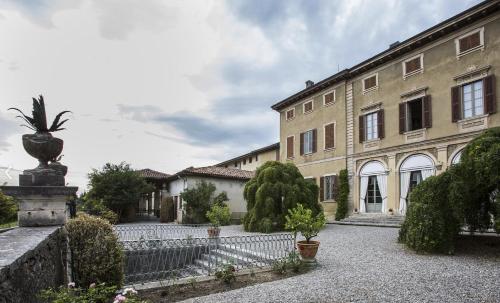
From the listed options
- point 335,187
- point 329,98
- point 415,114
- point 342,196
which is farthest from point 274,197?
point 329,98

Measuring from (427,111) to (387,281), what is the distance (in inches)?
503

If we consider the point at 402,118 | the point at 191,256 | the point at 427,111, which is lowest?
the point at 191,256

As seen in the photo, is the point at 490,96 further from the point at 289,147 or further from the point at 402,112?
the point at 289,147

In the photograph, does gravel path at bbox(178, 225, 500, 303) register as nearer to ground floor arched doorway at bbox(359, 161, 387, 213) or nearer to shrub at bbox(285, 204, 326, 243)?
shrub at bbox(285, 204, 326, 243)

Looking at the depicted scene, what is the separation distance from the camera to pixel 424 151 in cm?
1672

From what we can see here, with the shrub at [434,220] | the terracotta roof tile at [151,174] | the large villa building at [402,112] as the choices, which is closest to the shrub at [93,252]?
the shrub at [434,220]

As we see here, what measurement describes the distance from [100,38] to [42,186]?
543 cm

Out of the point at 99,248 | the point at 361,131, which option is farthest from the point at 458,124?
the point at 99,248

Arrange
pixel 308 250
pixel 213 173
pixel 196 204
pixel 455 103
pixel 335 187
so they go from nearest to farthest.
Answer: pixel 308 250 < pixel 455 103 < pixel 335 187 < pixel 196 204 < pixel 213 173

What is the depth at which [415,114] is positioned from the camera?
18.3 meters

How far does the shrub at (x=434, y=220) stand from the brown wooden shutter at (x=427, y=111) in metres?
7.89

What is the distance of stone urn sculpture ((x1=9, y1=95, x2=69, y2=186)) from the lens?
4848 millimetres

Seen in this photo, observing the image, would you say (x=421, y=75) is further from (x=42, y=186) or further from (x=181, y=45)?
(x=42, y=186)

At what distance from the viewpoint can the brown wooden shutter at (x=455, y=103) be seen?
15.3 metres
